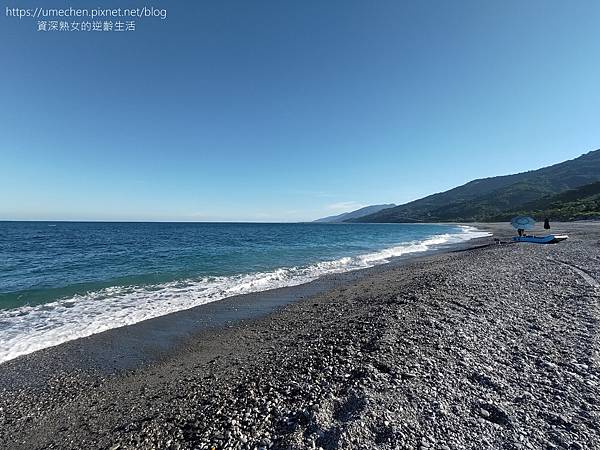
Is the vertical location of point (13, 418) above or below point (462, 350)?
below

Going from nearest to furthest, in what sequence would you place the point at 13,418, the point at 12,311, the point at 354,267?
the point at 13,418 → the point at 12,311 → the point at 354,267

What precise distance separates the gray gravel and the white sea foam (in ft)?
11.3

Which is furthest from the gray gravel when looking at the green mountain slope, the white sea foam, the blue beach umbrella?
the green mountain slope

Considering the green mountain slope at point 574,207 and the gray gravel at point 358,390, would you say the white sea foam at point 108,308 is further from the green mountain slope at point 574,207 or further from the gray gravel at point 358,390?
the green mountain slope at point 574,207

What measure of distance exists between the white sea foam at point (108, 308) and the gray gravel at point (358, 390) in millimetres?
3453

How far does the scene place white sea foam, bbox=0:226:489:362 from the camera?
9.62 metres

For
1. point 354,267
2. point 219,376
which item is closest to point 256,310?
point 219,376

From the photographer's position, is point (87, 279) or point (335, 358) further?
point (87, 279)

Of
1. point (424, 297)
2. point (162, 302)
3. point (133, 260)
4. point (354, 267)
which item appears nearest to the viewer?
point (424, 297)

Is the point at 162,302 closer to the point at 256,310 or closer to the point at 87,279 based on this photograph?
the point at 256,310

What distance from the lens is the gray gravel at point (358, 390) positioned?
13.8ft

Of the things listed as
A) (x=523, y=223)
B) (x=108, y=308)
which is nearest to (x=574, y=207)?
(x=523, y=223)

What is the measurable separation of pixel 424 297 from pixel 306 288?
6.77 metres

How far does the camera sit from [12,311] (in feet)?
40.1
